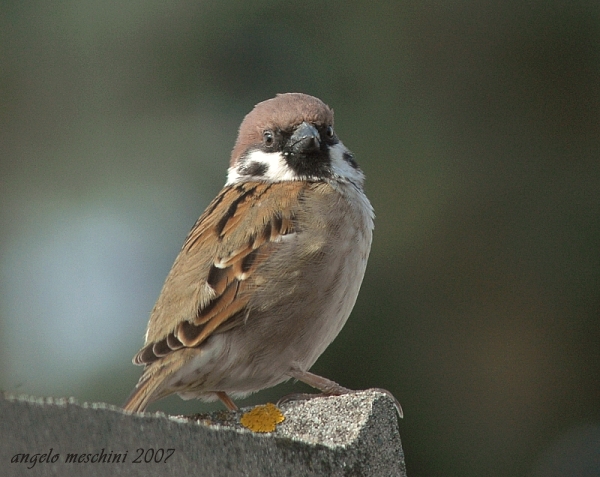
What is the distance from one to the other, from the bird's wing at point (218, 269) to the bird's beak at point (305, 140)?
Answer: 0.82 feet

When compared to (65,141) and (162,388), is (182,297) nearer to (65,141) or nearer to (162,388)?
(162,388)

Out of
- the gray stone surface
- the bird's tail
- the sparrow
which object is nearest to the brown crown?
the sparrow

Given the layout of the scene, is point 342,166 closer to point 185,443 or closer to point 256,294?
point 256,294

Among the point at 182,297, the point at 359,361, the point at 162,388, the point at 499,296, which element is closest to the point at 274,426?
the point at 162,388

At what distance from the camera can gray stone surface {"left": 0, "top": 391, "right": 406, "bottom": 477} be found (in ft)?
4.82

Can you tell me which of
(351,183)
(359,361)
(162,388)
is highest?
(351,183)

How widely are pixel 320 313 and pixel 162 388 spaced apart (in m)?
0.56

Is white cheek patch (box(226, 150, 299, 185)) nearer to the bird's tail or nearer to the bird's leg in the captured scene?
the bird's leg

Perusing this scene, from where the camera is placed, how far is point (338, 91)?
496 centimetres

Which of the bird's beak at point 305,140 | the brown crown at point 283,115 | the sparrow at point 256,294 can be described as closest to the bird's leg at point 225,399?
the sparrow at point 256,294

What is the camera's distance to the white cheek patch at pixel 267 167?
12.3ft

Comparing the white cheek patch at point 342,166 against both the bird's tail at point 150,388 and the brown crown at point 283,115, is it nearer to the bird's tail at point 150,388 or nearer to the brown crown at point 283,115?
the brown crown at point 283,115

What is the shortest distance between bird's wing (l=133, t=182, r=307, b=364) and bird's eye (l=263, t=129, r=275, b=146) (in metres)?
0.38

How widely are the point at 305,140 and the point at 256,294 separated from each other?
0.81 metres
